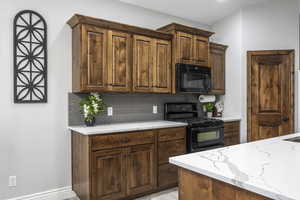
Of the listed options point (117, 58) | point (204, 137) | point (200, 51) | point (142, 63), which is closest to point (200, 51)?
point (200, 51)

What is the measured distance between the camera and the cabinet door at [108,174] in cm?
256

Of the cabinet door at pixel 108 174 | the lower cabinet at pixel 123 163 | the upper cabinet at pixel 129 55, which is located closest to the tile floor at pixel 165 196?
the lower cabinet at pixel 123 163

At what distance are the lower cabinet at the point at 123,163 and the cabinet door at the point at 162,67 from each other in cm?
69

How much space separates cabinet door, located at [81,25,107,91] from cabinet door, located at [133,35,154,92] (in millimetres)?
455

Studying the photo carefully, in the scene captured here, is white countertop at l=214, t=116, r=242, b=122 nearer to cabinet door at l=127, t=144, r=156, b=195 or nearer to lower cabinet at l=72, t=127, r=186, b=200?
lower cabinet at l=72, t=127, r=186, b=200

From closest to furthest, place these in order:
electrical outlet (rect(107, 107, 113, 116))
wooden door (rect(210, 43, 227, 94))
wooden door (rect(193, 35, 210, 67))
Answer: electrical outlet (rect(107, 107, 113, 116))
wooden door (rect(193, 35, 210, 67))
wooden door (rect(210, 43, 227, 94))

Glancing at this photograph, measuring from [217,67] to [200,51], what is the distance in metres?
0.77

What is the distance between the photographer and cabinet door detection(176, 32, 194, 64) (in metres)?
3.53

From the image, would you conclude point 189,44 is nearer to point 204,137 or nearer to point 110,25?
point 110,25

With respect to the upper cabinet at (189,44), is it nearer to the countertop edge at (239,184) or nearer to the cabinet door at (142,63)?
the cabinet door at (142,63)

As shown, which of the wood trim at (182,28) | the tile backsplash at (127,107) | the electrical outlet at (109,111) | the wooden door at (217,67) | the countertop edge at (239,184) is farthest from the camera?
the wooden door at (217,67)

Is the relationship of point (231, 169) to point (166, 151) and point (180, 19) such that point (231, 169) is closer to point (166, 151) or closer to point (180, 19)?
point (166, 151)

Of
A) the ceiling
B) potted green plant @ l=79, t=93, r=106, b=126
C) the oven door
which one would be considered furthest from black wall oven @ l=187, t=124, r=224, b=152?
the ceiling

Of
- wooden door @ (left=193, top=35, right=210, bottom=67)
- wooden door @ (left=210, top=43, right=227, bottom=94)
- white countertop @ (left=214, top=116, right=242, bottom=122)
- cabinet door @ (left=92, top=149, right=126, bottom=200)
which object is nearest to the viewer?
cabinet door @ (left=92, top=149, right=126, bottom=200)
